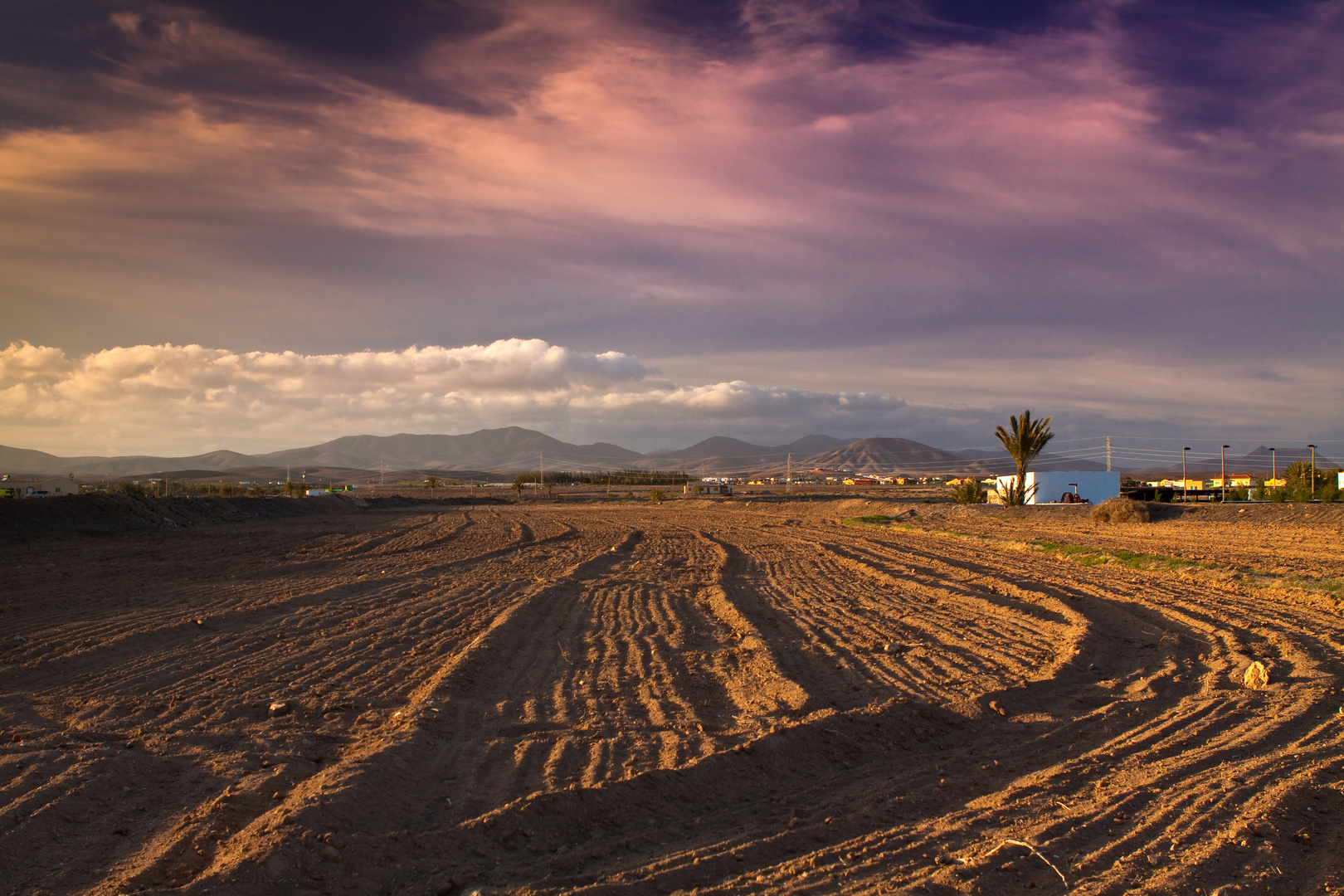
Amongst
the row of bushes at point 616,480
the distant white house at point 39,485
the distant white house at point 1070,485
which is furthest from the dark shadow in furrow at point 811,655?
the row of bushes at point 616,480

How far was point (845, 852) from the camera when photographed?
4191 mm

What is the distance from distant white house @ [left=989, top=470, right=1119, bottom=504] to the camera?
5044 centimetres

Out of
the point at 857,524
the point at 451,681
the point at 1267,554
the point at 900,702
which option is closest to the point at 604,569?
the point at 451,681

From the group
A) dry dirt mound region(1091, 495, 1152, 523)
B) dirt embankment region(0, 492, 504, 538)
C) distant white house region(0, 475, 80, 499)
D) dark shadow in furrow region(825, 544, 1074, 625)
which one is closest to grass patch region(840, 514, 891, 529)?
dry dirt mound region(1091, 495, 1152, 523)

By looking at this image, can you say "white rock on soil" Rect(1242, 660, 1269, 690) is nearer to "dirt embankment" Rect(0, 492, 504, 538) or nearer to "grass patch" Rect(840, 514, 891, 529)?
"grass patch" Rect(840, 514, 891, 529)

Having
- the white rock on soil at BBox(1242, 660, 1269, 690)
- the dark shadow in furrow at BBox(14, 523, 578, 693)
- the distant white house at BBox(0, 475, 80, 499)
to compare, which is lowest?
the dark shadow in furrow at BBox(14, 523, 578, 693)

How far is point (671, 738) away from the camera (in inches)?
233

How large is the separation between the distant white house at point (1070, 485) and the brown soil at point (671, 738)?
39336 millimetres

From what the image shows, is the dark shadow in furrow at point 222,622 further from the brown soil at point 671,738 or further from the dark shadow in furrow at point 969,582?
the dark shadow in furrow at point 969,582

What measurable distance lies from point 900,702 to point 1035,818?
2185 millimetres

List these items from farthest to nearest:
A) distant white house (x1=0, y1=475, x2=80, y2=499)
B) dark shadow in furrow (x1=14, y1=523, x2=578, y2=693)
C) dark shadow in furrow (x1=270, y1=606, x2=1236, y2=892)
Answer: distant white house (x1=0, y1=475, x2=80, y2=499)
dark shadow in furrow (x1=14, y1=523, x2=578, y2=693)
dark shadow in furrow (x1=270, y1=606, x2=1236, y2=892)

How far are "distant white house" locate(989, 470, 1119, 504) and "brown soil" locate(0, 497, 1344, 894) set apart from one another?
39336mm

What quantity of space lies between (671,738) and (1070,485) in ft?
173

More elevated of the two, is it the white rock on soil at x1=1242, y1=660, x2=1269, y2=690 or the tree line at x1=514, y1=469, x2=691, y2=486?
the white rock on soil at x1=1242, y1=660, x2=1269, y2=690
